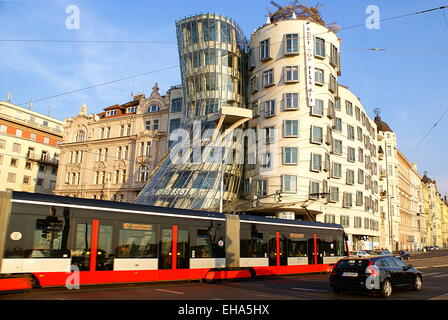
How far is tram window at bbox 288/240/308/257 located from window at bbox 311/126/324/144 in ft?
69.7

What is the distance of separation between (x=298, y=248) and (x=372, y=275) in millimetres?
10203

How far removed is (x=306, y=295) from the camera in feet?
47.5

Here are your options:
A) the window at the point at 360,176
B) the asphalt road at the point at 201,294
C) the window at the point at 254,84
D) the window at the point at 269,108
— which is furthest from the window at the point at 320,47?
the asphalt road at the point at 201,294

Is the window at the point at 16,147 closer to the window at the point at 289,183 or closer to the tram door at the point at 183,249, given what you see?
the window at the point at 289,183

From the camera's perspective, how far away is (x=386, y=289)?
1418 centimetres

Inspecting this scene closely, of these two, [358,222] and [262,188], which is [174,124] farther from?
[358,222]

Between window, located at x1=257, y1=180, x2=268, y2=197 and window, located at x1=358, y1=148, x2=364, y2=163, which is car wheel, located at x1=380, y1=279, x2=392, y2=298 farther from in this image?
window, located at x1=358, y1=148, x2=364, y2=163

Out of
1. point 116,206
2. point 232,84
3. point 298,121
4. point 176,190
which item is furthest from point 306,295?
point 232,84

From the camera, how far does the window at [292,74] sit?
44.9 metres

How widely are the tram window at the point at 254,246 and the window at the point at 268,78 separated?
27.7 meters

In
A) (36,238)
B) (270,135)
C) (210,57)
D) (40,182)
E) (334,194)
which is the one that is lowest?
(36,238)

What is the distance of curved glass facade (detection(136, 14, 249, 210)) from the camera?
41.7 metres

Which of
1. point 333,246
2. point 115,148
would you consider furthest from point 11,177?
point 333,246

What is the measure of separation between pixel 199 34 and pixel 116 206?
3875 cm
